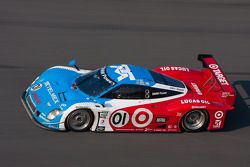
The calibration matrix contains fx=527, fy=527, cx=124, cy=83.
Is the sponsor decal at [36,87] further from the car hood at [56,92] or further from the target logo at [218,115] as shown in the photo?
the target logo at [218,115]

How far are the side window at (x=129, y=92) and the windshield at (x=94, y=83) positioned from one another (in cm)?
16

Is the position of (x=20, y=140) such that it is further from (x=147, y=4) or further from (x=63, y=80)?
(x=147, y=4)

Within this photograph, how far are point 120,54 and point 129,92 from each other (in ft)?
14.1

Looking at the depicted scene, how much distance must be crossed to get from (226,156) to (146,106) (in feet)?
5.73

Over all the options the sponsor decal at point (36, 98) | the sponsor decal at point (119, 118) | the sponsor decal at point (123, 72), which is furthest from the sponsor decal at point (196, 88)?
the sponsor decal at point (36, 98)

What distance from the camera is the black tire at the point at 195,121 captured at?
10.2 m

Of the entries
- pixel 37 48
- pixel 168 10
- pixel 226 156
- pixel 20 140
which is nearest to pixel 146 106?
pixel 226 156

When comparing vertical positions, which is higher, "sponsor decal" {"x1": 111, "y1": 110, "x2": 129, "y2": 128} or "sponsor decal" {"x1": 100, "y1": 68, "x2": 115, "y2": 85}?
"sponsor decal" {"x1": 100, "y1": 68, "x2": 115, "y2": 85}

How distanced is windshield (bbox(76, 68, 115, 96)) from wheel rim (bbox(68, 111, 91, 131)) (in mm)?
470

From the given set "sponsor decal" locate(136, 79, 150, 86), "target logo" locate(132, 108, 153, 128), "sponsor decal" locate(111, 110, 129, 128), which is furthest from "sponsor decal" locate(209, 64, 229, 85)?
"sponsor decal" locate(111, 110, 129, 128)

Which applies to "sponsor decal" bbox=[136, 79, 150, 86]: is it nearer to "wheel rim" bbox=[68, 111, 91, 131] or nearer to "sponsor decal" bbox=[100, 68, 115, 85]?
"sponsor decal" bbox=[100, 68, 115, 85]

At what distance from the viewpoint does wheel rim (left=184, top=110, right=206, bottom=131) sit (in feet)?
33.7

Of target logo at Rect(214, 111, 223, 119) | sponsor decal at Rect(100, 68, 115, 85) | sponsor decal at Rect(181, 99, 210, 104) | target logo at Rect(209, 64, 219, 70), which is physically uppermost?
target logo at Rect(209, 64, 219, 70)

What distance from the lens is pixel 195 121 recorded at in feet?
34.2
